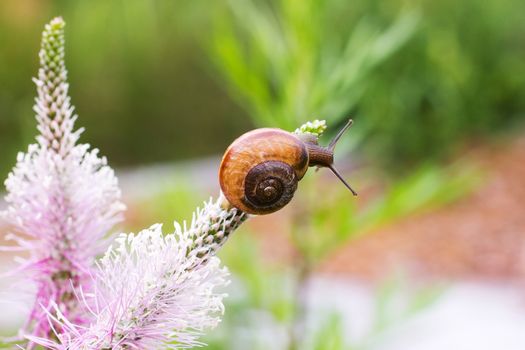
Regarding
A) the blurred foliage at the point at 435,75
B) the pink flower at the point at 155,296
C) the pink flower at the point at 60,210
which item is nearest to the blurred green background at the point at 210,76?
the blurred foliage at the point at 435,75

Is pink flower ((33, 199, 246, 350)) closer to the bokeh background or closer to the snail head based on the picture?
the snail head

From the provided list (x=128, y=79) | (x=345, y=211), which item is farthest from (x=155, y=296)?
(x=128, y=79)

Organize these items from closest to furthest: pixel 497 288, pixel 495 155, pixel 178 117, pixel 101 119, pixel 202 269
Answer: pixel 202 269 < pixel 497 288 < pixel 495 155 < pixel 101 119 < pixel 178 117

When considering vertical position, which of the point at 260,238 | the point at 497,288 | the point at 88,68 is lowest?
the point at 497,288

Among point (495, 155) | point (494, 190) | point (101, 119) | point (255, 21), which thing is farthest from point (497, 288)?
point (101, 119)

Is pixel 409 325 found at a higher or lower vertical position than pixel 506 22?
lower

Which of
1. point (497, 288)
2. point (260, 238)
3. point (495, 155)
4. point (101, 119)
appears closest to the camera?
point (497, 288)

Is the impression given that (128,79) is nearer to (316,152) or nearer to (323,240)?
(323,240)

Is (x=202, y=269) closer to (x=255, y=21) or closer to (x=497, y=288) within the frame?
(x=255, y=21)
